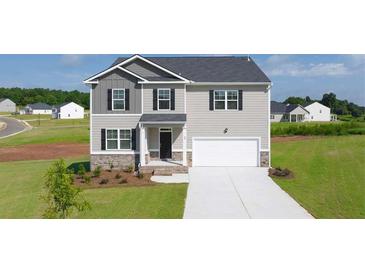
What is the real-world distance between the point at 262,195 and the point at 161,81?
9414mm

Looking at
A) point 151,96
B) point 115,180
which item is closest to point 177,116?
point 151,96

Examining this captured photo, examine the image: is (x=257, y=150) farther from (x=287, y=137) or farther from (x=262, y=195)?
(x=287, y=137)

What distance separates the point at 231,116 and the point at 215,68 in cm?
359

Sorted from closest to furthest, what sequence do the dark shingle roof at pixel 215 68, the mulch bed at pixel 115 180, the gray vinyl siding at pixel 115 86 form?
the mulch bed at pixel 115 180 → the gray vinyl siding at pixel 115 86 → the dark shingle roof at pixel 215 68

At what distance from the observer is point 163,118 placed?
69.2 feet

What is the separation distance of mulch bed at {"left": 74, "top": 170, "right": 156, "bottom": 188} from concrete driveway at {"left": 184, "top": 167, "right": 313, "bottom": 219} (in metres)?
2.39

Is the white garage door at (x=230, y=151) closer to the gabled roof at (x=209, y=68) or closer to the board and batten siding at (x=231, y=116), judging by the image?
the board and batten siding at (x=231, y=116)

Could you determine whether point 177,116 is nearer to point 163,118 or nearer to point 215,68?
point 163,118

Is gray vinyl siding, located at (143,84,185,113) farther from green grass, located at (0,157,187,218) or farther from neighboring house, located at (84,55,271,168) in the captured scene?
green grass, located at (0,157,187,218)

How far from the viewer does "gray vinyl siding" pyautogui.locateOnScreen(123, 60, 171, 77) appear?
71.3 ft

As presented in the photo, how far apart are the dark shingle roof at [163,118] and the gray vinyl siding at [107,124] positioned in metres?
0.78

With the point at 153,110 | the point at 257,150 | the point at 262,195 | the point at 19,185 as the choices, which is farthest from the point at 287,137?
the point at 19,185

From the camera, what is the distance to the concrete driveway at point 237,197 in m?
12.9

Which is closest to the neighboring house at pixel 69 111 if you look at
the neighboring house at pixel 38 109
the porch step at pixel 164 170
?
the neighboring house at pixel 38 109
